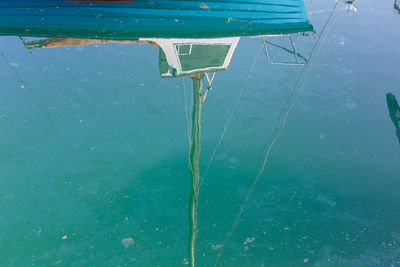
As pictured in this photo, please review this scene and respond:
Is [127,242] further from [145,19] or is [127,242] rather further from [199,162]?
[145,19]

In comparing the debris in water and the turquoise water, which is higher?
the turquoise water

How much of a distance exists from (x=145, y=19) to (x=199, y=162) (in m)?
3.32

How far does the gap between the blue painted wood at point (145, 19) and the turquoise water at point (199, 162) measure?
2448 millimetres

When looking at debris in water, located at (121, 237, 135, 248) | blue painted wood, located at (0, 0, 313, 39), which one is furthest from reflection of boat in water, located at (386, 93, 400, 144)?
debris in water, located at (121, 237, 135, 248)

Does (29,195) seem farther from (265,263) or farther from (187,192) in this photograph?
(265,263)

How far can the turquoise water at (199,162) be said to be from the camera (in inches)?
187

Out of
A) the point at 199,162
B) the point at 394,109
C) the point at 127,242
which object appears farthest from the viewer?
the point at 394,109

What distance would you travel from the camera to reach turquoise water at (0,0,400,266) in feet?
15.5

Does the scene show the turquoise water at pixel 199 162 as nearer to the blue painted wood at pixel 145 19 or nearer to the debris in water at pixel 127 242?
the debris in water at pixel 127 242

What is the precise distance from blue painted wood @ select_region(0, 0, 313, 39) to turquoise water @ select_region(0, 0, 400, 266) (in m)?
2.45

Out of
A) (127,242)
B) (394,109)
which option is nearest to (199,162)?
(127,242)

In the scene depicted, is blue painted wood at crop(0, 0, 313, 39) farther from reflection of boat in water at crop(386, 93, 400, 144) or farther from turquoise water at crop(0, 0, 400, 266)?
reflection of boat in water at crop(386, 93, 400, 144)

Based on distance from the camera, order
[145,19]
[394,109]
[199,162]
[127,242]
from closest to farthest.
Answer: [145,19], [127,242], [199,162], [394,109]

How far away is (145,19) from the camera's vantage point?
3.01m
